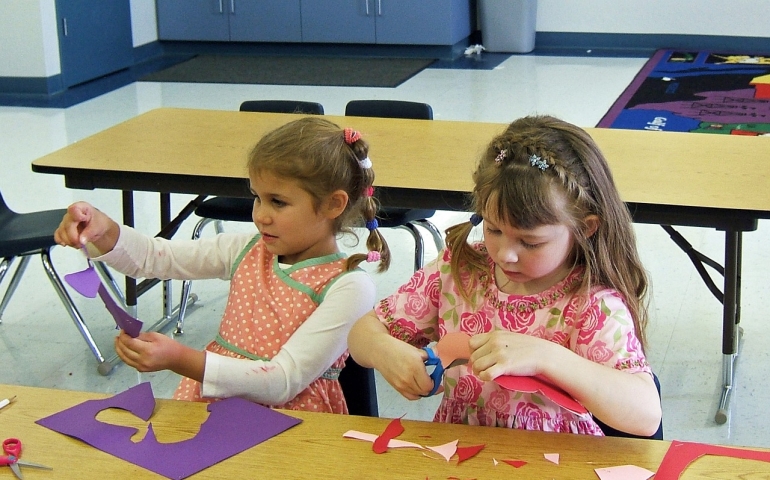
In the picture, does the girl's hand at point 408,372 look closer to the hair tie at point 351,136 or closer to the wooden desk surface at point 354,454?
the wooden desk surface at point 354,454

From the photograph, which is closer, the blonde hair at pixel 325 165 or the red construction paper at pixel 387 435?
the red construction paper at pixel 387 435

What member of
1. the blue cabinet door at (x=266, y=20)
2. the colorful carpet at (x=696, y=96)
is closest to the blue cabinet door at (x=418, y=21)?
the blue cabinet door at (x=266, y=20)

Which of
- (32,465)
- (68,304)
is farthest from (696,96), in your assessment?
(32,465)

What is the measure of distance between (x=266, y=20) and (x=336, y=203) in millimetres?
7059

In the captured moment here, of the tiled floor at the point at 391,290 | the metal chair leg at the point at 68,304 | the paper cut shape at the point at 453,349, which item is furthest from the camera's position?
the metal chair leg at the point at 68,304

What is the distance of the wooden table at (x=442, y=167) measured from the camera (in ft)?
7.32

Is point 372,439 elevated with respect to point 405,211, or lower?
elevated

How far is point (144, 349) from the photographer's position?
4.47ft

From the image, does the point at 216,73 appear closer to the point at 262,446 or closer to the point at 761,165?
the point at 761,165

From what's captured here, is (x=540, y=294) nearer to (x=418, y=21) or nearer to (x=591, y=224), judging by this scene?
(x=591, y=224)

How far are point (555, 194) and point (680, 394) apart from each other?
1.59 metres

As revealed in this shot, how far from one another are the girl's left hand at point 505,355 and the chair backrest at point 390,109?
2.08m

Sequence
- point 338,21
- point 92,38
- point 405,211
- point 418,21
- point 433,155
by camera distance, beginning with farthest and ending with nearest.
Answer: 1. point 338,21
2. point 418,21
3. point 92,38
4. point 405,211
5. point 433,155

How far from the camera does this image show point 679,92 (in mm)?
Result: 6684
